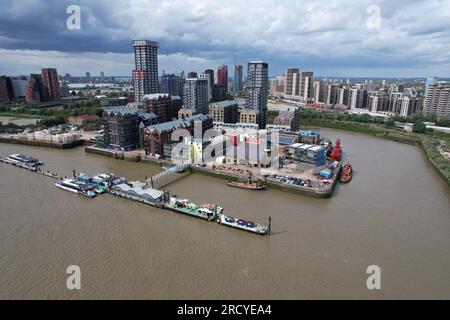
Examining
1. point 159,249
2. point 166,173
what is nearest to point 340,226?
point 159,249

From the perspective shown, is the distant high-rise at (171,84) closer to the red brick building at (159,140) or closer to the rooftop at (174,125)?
the rooftop at (174,125)

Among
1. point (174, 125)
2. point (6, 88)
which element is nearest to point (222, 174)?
point (174, 125)

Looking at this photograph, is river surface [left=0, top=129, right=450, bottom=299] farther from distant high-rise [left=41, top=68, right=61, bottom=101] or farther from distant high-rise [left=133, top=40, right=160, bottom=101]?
distant high-rise [left=41, top=68, right=61, bottom=101]

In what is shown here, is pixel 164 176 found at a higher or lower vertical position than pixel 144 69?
lower

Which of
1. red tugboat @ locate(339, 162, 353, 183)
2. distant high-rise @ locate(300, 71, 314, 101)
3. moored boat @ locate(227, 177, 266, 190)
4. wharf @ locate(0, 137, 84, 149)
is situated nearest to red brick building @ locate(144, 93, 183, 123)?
wharf @ locate(0, 137, 84, 149)

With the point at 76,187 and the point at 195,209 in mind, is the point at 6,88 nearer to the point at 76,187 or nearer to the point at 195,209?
the point at 76,187

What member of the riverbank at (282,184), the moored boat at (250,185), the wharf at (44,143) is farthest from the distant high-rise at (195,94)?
the moored boat at (250,185)
